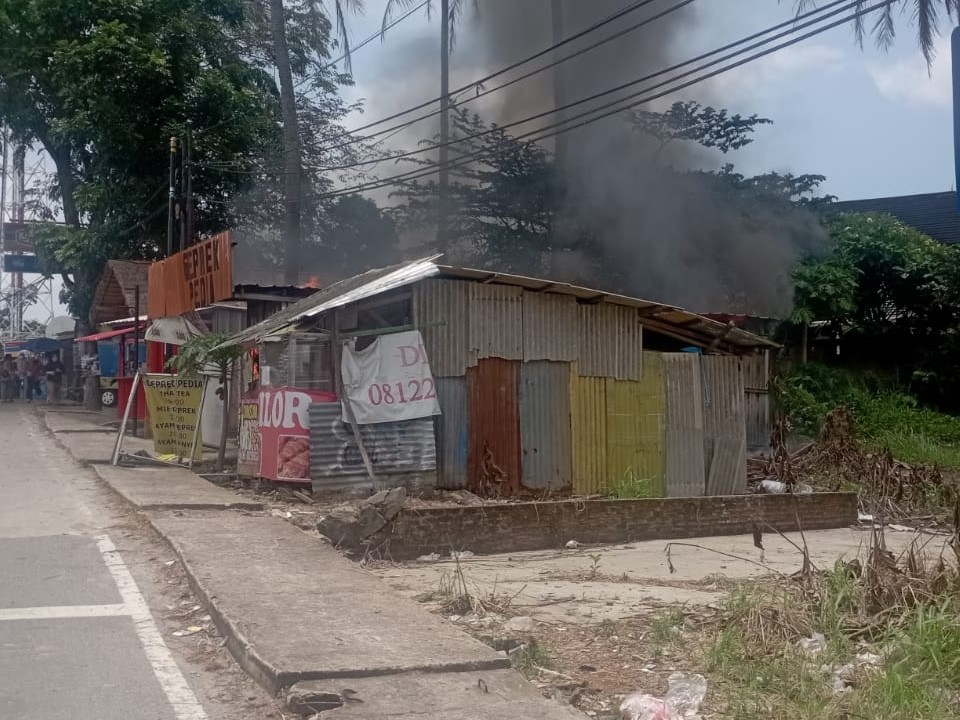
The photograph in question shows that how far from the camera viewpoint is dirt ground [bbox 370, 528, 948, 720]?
16.2 feet

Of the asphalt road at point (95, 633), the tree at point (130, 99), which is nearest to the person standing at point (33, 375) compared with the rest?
the tree at point (130, 99)

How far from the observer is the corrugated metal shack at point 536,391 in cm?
1127

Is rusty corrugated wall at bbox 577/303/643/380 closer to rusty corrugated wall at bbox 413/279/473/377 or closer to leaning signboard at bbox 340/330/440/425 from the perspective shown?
rusty corrugated wall at bbox 413/279/473/377

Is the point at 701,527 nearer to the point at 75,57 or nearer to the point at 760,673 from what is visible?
the point at 760,673

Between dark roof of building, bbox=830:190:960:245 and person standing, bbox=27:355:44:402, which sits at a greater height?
dark roof of building, bbox=830:190:960:245

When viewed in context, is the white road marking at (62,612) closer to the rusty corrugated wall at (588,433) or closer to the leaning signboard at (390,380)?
the leaning signboard at (390,380)

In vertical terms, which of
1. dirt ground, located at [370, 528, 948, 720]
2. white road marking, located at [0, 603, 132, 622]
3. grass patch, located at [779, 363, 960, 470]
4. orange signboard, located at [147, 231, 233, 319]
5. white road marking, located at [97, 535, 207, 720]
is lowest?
dirt ground, located at [370, 528, 948, 720]

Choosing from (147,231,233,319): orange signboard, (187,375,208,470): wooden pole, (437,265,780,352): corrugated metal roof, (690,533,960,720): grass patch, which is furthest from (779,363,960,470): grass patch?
(690,533,960,720): grass patch

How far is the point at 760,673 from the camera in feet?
15.2

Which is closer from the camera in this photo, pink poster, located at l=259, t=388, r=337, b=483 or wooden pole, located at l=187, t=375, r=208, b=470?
pink poster, located at l=259, t=388, r=337, b=483

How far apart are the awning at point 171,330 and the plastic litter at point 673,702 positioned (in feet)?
43.2

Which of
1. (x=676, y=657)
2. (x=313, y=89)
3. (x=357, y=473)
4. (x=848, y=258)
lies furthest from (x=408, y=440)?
(x=313, y=89)

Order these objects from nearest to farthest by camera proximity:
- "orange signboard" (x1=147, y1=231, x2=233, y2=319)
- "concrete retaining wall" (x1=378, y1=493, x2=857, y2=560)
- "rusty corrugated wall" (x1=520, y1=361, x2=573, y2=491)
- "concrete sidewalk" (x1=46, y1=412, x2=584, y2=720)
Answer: "concrete sidewalk" (x1=46, y1=412, x2=584, y2=720) → "concrete retaining wall" (x1=378, y1=493, x2=857, y2=560) → "rusty corrugated wall" (x1=520, y1=361, x2=573, y2=491) → "orange signboard" (x1=147, y1=231, x2=233, y2=319)

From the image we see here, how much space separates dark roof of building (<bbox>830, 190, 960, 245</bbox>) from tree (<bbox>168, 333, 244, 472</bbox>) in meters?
22.9
